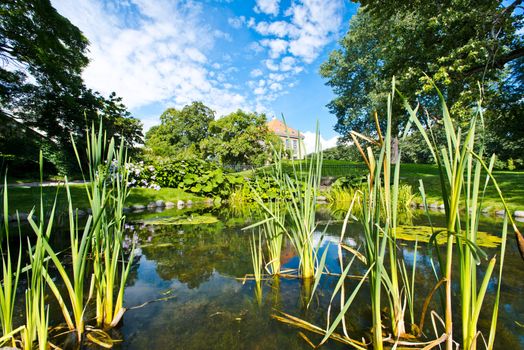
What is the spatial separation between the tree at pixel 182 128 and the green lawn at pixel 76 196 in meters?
19.6

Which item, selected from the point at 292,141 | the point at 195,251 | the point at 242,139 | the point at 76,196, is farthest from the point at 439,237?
the point at 242,139

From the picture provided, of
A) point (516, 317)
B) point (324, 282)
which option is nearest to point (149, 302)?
point (324, 282)

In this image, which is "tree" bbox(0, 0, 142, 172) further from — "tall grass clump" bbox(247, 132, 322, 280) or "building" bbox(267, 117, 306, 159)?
"tall grass clump" bbox(247, 132, 322, 280)

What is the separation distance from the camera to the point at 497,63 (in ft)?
20.1

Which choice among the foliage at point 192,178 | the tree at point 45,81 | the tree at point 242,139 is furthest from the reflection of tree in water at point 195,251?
the tree at point 242,139

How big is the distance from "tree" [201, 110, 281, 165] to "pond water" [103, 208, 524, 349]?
15.8m

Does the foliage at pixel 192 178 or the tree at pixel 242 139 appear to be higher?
the tree at pixel 242 139

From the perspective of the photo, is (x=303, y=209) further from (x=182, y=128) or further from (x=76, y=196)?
(x=182, y=128)

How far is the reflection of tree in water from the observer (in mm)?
2018

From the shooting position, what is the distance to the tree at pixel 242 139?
18.2m

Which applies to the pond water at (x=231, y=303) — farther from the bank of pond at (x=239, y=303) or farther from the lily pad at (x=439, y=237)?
the lily pad at (x=439, y=237)

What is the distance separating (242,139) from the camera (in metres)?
18.1

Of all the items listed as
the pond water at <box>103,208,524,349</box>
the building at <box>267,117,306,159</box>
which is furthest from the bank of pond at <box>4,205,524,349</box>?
the building at <box>267,117,306,159</box>

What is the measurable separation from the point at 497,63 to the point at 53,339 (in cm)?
895
